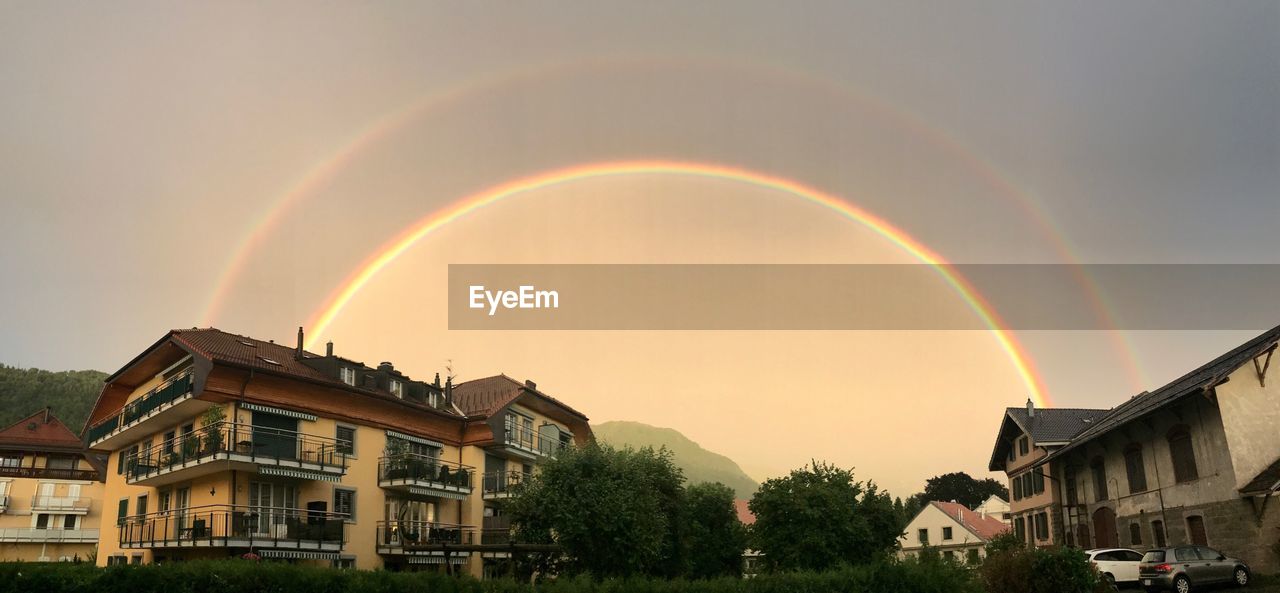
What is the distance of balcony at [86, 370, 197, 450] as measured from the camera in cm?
3691

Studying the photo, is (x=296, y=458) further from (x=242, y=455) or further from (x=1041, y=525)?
(x=1041, y=525)

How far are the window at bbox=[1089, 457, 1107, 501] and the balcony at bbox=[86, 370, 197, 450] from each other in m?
42.9

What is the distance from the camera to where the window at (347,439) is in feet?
133

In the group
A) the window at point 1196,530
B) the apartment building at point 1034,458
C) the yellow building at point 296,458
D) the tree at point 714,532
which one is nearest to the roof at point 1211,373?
the window at point 1196,530

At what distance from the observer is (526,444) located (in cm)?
5178

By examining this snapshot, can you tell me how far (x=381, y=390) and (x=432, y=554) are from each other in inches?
326

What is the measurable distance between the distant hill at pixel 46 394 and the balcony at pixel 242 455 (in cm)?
6592

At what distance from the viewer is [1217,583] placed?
30.3 m

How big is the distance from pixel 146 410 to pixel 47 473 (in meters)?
42.4

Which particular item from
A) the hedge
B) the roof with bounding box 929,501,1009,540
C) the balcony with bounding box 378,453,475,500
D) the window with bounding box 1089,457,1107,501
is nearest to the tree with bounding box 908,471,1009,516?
the roof with bounding box 929,501,1009,540

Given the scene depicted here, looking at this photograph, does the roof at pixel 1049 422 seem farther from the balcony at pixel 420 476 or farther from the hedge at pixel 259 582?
the hedge at pixel 259 582

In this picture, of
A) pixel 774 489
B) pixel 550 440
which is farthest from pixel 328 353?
pixel 774 489

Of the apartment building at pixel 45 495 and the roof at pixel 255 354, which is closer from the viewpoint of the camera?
the roof at pixel 255 354

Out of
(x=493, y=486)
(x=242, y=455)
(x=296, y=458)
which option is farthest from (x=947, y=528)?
(x=242, y=455)
